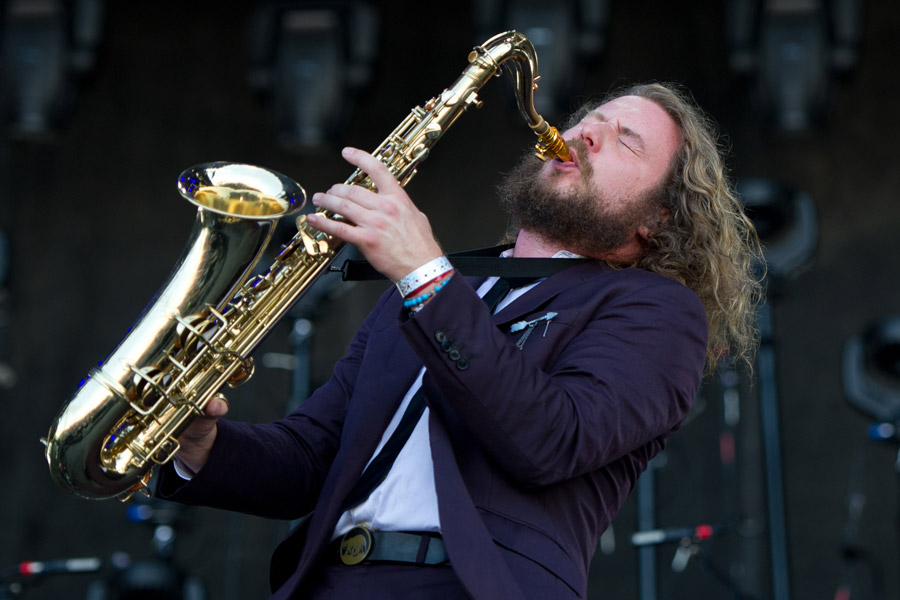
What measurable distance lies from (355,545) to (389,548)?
8cm

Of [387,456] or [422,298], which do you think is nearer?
[422,298]

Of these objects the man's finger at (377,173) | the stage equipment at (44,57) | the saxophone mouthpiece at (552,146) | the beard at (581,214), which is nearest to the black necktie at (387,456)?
the man's finger at (377,173)

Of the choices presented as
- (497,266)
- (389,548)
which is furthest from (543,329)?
(389,548)

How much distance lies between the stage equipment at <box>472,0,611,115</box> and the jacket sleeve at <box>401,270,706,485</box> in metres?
3.35

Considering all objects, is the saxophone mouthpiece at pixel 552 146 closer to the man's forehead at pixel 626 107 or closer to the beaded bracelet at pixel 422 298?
the man's forehead at pixel 626 107

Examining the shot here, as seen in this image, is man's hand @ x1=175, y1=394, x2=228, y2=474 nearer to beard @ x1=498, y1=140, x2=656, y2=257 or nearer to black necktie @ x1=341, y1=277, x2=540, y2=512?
black necktie @ x1=341, y1=277, x2=540, y2=512

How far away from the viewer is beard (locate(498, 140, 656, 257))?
2.19 meters

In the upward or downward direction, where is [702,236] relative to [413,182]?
upward

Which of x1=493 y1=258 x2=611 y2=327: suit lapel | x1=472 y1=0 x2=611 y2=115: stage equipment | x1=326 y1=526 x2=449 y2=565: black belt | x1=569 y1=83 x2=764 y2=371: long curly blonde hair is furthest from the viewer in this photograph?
x1=472 y1=0 x2=611 y2=115: stage equipment

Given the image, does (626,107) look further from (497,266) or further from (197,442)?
(197,442)

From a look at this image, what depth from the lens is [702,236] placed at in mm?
2332

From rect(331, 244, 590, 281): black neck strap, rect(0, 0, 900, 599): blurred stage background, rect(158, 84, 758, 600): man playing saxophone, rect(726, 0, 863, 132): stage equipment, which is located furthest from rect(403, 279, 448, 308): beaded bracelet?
rect(726, 0, 863, 132): stage equipment

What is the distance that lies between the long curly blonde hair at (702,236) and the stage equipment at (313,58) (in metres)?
3.22

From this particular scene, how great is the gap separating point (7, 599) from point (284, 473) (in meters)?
2.72
